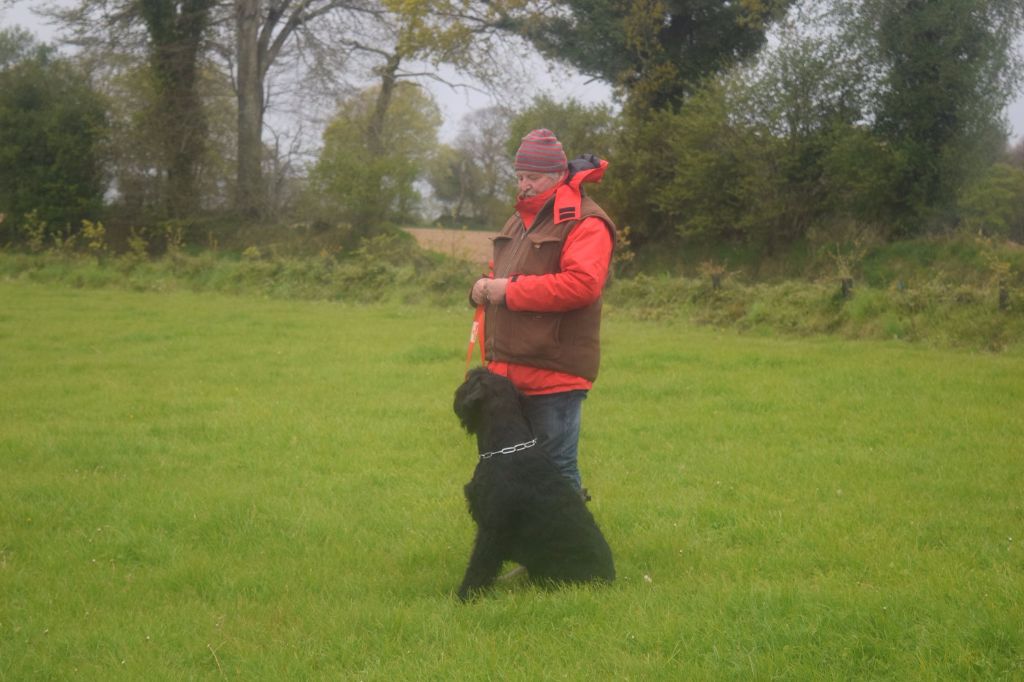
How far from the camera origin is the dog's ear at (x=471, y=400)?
467cm

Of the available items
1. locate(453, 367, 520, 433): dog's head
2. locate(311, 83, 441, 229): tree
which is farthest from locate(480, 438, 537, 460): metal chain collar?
locate(311, 83, 441, 229): tree

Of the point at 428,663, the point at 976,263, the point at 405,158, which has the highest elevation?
the point at 405,158

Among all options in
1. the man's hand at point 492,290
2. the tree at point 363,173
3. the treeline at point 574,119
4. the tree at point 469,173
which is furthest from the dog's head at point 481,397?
the tree at point 469,173

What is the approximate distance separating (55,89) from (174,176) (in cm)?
Result: 421

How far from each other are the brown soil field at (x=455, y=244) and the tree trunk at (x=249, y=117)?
5676mm

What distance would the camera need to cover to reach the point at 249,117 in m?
29.5

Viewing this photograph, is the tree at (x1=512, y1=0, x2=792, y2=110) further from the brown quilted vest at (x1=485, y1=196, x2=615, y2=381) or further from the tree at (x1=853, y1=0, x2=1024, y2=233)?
the brown quilted vest at (x1=485, y1=196, x2=615, y2=381)

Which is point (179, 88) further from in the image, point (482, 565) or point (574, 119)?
point (482, 565)

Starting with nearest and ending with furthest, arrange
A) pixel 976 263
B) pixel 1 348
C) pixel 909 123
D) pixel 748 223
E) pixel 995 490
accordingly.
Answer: pixel 995 490 → pixel 1 348 → pixel 976 263 → pixel 909 123 → pixel 748 223

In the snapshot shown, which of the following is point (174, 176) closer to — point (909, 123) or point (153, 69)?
point (153, 69)

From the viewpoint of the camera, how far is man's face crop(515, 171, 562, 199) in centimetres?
488

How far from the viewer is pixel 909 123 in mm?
18031

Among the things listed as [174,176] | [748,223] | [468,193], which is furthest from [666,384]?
[468,193]

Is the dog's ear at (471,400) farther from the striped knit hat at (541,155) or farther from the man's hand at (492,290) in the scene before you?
the striped knit hat at (541,155)
